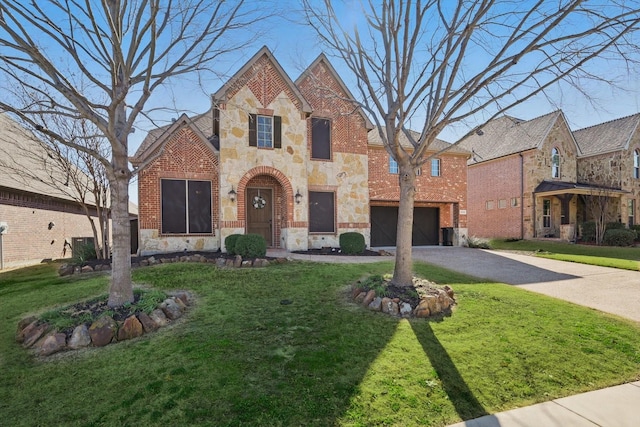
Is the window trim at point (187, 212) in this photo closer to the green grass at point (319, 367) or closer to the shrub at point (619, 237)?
the green grass at point (319, 367)

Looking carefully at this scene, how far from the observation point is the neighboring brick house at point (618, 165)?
21.7 metres

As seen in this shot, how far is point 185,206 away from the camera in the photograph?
12.3m

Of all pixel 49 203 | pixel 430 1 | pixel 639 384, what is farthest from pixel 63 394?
pixel 49 203

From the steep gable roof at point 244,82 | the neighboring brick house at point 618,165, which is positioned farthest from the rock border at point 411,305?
the neighboring brick house at point 618,165

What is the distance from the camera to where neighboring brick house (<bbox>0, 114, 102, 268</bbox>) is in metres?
12.6

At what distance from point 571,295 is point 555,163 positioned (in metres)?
18.1

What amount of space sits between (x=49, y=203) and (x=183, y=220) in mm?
8587

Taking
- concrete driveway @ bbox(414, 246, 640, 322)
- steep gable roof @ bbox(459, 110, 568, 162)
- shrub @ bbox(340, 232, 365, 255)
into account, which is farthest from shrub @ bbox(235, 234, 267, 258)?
steep gable roof @ bbox(459, 110, 568, 162)

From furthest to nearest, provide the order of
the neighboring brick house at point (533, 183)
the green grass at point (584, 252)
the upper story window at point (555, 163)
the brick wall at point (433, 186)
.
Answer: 1. the upper story window at point (555, 163)
2. the neighboring brick house at point (533, 183)
3. the brick wall at point (433, 186)
4. the green grass at point (584, 252)

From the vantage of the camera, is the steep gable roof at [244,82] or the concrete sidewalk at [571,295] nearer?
the concrete sidewalk at [571,295]

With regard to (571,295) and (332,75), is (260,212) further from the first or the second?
(571,295)

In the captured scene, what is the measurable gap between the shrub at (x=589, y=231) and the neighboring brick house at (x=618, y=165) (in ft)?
12.2

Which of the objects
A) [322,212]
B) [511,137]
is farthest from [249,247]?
[511,137]

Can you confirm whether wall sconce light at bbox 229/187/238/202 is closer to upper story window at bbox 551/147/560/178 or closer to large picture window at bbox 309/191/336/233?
large picture window at bbox 309/191/336/233
